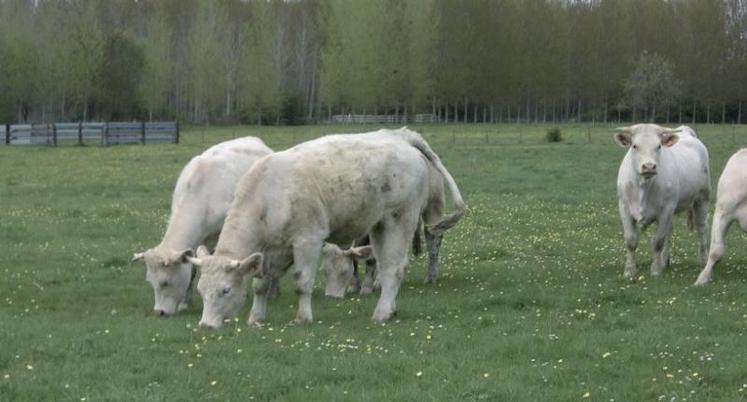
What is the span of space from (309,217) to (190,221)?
2.27m

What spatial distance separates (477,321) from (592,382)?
288 centimetres

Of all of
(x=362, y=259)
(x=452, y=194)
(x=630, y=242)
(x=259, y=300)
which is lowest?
(x=259, y=300)

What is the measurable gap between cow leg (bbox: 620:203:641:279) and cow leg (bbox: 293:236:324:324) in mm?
5143

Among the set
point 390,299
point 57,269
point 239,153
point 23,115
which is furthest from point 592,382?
point 23,115

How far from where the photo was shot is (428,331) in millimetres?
10609

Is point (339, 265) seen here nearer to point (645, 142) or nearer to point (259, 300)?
point (259, 300)

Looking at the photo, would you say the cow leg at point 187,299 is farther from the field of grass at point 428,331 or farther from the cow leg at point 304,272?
the cow leg at point 304,272

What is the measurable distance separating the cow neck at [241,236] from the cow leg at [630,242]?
5759 millimetres

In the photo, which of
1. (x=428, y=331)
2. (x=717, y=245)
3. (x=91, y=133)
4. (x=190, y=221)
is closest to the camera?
(x=428, y=331)

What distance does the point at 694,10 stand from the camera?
110250 millimetres

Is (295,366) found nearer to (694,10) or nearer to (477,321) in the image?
(477,321)

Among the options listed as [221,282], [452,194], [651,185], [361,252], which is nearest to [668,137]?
[651,185]

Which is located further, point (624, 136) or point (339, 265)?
point (624, 136)

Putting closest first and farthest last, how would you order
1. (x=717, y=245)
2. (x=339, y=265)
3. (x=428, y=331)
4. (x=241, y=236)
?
1. (x=428, y=331)
2. (x=241, y=236)
3. (x=717, y=245)
4. (x=339, y=265)
